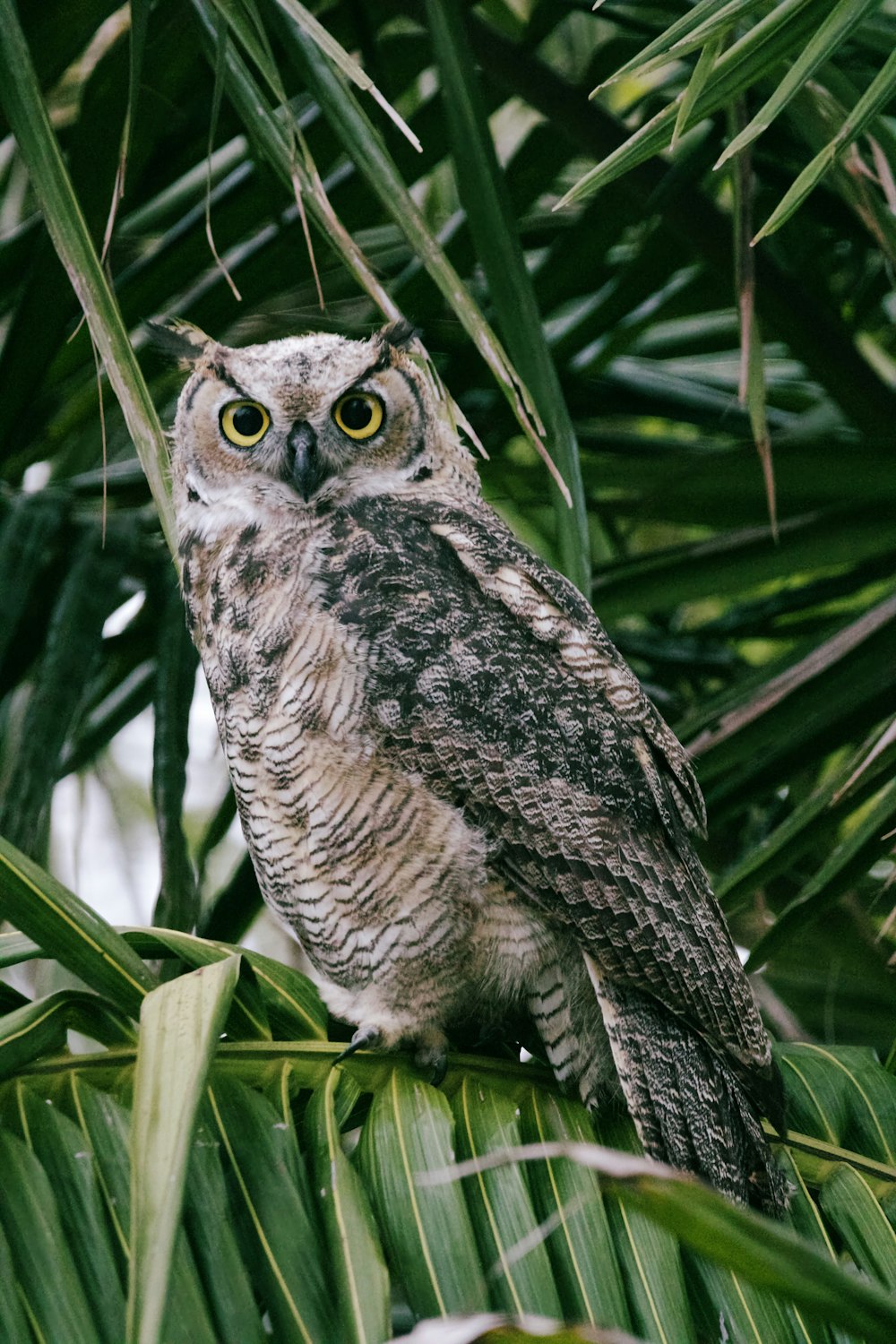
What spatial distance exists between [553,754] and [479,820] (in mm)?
151

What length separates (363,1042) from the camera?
183 centimetres

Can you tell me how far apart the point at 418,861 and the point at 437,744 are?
0.17 metres

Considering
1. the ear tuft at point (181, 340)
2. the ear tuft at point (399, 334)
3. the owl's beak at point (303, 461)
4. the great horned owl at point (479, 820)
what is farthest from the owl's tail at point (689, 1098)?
the ear tuft at point (181, 340)

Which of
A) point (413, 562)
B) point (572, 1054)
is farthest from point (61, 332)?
point (572, 1054)

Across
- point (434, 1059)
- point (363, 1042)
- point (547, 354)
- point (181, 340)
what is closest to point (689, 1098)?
point (434, 1059)

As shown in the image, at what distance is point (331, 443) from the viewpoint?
92.9 inches

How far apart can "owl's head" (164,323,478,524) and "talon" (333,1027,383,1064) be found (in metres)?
0.88

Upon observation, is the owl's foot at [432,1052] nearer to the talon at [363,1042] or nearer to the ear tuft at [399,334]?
the talon at [363,1042]

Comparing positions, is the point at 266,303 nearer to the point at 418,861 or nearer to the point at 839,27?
the point at 418,861

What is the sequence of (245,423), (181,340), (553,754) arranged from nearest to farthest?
(553,754), (245,423), (181,340)

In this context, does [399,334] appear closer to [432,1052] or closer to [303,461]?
[303,461]

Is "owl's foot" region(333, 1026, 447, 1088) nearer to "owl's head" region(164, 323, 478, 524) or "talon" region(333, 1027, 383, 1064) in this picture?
"talon" region(333, 1027, 383, 1064)

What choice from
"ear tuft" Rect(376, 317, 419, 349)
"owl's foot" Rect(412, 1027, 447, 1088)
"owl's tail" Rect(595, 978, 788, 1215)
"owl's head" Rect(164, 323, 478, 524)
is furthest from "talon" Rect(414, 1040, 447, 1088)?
"ear tuft" Rect(376, 317, 419, 349)

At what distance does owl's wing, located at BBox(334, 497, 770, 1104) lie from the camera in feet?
6.42
